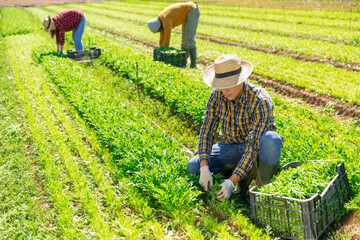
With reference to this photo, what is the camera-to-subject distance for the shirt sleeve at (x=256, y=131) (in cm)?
358

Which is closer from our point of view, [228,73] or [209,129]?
[228,73]

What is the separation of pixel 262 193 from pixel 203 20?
19.0m

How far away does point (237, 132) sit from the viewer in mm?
3994

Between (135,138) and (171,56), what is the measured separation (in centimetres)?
525

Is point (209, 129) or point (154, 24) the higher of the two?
point (154, 24)

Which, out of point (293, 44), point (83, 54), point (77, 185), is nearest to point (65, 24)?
point (83, 54)

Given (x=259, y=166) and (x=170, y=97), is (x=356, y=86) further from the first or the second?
(x=259, y=166)

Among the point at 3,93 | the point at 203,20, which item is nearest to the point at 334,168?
the point at 3,93

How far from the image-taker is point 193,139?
5.65 metres

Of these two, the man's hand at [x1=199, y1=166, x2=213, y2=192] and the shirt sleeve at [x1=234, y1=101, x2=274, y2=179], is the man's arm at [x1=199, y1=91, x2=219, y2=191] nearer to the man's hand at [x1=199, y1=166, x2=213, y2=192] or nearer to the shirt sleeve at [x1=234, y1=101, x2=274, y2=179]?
the man's hand at [x1=199, y1=166, x2=213, y2=192]

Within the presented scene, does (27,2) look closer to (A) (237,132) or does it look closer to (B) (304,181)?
(A) (237,132)

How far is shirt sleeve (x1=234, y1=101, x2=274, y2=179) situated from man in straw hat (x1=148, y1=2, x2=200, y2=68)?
6036mm

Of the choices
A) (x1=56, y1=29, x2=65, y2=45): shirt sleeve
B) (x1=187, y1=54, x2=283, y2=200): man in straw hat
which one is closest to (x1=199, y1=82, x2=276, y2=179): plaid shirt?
(x1=187, y1=54, x2=283, y2=200): man in straw hat

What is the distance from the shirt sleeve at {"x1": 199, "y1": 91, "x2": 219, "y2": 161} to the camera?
12.8 feet
